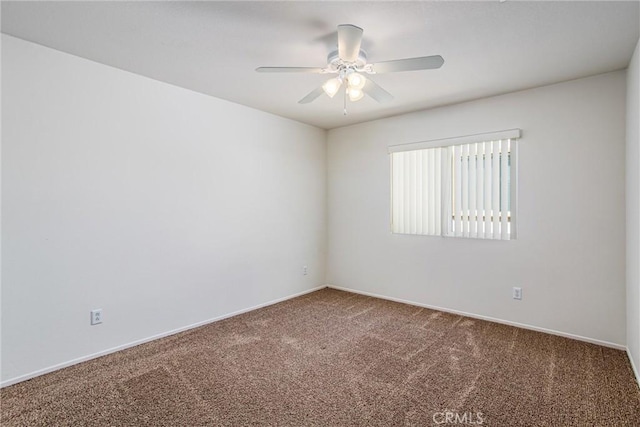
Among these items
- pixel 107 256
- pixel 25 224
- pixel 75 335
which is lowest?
pixel 75 335

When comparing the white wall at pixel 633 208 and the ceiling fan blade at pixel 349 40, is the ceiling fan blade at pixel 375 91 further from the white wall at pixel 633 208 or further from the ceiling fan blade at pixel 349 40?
the white wall at pixel 633 208

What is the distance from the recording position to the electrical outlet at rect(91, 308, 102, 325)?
267 centimetres

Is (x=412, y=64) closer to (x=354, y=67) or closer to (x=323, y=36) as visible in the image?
(x=354, y=67)

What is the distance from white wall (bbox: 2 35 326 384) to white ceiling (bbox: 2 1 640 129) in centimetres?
30

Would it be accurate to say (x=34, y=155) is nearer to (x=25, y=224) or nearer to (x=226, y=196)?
(x=25, y=224)

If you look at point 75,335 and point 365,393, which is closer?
point 365,393

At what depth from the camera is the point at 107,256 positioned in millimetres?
2750

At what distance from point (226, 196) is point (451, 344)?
274 centimetres

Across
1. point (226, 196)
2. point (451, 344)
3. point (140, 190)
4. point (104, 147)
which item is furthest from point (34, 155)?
point (451, 344)

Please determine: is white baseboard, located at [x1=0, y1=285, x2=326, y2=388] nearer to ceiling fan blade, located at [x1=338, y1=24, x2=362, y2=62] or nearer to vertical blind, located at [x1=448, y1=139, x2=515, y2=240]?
vertical blind, located at [x1=448, y1=139, x2=515, y2=240]

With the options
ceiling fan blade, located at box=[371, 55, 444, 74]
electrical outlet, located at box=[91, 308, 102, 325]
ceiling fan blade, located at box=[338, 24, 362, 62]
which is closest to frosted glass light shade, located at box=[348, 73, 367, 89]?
ceiling fan blade, located at box=[371, 55, 444, 74]

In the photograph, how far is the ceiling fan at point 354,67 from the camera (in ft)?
6.09

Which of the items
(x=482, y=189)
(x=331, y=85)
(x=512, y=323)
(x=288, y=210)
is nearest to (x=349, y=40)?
(x=331, y=85)

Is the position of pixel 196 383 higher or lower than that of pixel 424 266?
lower
